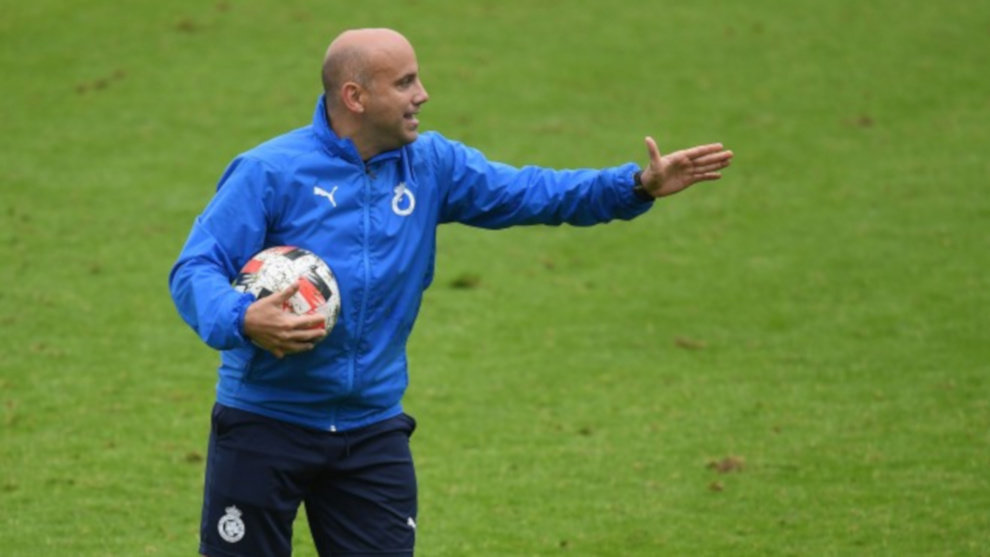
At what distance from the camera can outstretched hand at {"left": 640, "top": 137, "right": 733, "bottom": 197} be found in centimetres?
625

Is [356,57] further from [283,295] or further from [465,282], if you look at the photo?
[465,282]

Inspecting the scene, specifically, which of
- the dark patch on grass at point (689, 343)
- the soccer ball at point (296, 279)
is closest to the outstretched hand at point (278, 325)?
the soccer ball at point (296, 279)

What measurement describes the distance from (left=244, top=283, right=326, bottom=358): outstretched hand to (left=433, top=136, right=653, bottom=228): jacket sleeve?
1195 mm

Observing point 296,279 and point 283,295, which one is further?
point 296,279

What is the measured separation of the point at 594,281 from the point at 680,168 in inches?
341

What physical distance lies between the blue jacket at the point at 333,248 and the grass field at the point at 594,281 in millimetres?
3047

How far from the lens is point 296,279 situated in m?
5.59

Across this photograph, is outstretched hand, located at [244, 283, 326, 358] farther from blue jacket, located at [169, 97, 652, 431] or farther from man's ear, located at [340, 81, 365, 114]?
man's ear, located at [340, 81, 365, 114]

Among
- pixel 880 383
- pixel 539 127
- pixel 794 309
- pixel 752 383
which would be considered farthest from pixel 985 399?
pixel 539 127

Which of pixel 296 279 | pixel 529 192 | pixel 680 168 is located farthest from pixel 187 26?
pixel 296 279

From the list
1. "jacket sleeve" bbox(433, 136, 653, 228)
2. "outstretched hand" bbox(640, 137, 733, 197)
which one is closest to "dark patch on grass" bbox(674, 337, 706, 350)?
"jacket sleeve" bbox(433, 136, 653, 228)

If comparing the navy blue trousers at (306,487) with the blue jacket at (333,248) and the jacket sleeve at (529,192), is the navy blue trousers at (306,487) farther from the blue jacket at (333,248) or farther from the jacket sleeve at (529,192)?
the jacket sleeve at (529,192)

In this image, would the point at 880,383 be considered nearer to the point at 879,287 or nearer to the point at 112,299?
the point at 879,287

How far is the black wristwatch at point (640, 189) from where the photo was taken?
20.8 feet
